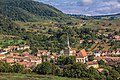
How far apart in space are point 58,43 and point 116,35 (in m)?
19.9

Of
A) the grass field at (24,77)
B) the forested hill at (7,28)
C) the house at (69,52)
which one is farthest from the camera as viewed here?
the forested hill at (7,28)

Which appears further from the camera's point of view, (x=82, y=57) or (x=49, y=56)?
(x=49, y=56)

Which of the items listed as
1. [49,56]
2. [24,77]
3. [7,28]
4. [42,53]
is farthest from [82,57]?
[7,28]

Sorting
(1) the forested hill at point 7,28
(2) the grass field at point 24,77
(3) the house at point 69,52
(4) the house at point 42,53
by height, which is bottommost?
(4) the house at point 42,53

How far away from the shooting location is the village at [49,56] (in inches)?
2651

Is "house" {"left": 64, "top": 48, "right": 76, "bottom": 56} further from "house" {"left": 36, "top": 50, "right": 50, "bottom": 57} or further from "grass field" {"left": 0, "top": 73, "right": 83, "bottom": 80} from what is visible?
"grass field" {"left": 0, "top": 73, "right": 83, "bottom": 80}

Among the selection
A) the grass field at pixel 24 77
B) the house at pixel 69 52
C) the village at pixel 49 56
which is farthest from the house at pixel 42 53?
the grass field at pixel 24 77

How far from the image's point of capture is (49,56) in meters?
74.8

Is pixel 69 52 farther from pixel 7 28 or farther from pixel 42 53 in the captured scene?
pixel 7 28

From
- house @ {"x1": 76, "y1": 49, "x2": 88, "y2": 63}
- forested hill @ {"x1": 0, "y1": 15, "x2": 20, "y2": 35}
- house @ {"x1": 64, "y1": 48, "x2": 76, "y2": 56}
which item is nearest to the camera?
house @ {"x1": 76, "y1": 49, "x2": 88, "y2": 63}

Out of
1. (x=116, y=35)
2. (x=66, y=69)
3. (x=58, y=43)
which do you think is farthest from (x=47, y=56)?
(x=116, y=35)

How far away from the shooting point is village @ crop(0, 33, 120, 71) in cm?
6732

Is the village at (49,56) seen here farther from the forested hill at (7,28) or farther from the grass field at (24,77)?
the forested hill at (7,28)

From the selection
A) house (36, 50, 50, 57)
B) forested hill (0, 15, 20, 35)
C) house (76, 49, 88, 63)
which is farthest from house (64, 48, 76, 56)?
forested hill (0, 15, 20, 35)
